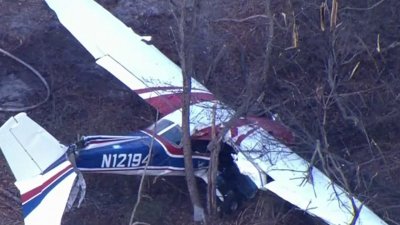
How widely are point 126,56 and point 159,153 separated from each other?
1.93m

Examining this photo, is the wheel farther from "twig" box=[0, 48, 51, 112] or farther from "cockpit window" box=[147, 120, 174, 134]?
"twig" box=[0, 48, 51, 112]

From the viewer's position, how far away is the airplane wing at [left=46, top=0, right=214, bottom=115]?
12.3m

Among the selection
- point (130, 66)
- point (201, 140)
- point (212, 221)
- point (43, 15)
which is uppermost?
point (43, 15)

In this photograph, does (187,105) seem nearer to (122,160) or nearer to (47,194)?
(122,160)

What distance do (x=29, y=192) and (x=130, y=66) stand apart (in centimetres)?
312

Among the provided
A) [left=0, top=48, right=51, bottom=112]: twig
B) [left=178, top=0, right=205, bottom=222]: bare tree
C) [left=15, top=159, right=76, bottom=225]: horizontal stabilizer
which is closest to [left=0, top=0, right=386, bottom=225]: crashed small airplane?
[left=15, top=159, right=76, bottom=225]: horizontal stabilizer

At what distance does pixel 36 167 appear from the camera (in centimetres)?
1043

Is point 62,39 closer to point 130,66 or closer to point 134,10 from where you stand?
point 134,10

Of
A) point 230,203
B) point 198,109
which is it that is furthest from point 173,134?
point 230,203

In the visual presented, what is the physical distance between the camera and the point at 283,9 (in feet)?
51.6

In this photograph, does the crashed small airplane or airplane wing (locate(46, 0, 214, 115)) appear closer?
the crashed small airplane

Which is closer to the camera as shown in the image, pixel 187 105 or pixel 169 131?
pixel 187 105

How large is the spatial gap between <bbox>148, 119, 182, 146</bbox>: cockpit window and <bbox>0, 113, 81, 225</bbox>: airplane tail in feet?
4.70

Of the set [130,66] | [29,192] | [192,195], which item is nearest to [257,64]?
[130,66]
